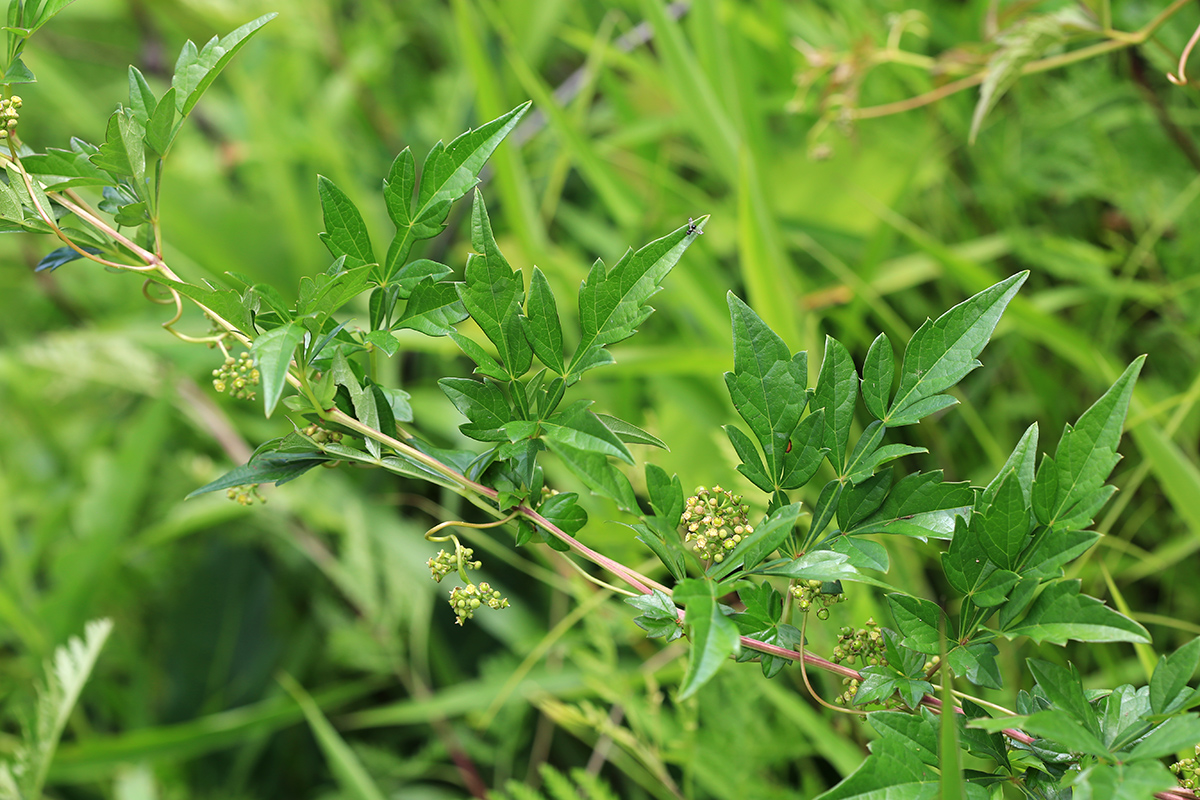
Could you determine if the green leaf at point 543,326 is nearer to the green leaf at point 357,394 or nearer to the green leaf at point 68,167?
the green leaf at point 357,394

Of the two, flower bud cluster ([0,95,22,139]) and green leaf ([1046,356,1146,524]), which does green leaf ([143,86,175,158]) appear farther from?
green leaf ([1046,356,1146,524])

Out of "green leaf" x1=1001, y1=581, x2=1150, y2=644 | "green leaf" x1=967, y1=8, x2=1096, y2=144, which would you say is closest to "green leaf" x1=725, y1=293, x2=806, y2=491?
"green leaf" x1=1001, y1=581, x2=1150, y2=644

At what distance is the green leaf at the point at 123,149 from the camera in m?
0.33

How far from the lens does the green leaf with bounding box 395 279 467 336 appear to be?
35cm

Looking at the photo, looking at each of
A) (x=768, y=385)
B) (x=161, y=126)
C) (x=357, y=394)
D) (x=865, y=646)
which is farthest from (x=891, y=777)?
(x=161, y=126)

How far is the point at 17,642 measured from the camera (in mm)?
1068

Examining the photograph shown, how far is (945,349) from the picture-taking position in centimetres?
33

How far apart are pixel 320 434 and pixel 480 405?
0.25ft

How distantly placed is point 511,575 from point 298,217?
0.65 meters

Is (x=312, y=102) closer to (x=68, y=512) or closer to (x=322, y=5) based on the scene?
(x=322, y=5)

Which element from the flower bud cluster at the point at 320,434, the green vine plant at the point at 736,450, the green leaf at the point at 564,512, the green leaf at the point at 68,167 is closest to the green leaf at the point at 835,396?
the green vine plant at the point at 736,450

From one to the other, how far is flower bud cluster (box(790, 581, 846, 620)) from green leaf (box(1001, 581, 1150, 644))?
0.22ft

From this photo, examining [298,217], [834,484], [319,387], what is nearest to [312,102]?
[298,217]

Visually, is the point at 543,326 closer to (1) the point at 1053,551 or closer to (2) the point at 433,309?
(2) the point at 433,309
